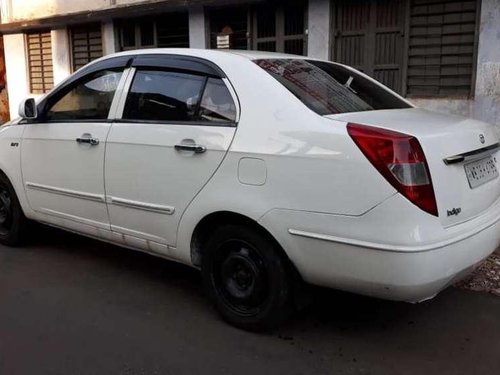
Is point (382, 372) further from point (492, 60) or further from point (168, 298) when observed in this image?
point (492, 60)

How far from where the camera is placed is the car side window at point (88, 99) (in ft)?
13.0

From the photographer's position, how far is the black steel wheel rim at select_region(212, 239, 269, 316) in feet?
10.3

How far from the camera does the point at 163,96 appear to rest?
3621mm

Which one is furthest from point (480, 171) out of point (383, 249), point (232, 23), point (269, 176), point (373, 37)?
point (232, 23)

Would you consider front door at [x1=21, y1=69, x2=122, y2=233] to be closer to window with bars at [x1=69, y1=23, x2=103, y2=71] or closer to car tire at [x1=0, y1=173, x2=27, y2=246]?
car tire at [x1=0, y1=173, x2=27, y2=246]

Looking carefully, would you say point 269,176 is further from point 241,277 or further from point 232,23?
point 232,23

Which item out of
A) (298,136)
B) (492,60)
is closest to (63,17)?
(492,60)

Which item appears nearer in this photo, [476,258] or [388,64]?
[476,258]

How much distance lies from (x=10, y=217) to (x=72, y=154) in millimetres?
1249

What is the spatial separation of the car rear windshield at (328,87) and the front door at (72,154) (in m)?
1.26

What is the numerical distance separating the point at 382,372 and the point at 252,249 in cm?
96

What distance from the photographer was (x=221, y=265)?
3.35 metres

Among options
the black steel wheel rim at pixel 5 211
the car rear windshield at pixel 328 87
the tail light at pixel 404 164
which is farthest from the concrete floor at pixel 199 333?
the car rear windshield at pixel 328 87

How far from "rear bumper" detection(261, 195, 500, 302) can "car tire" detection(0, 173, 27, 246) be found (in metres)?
2.74
